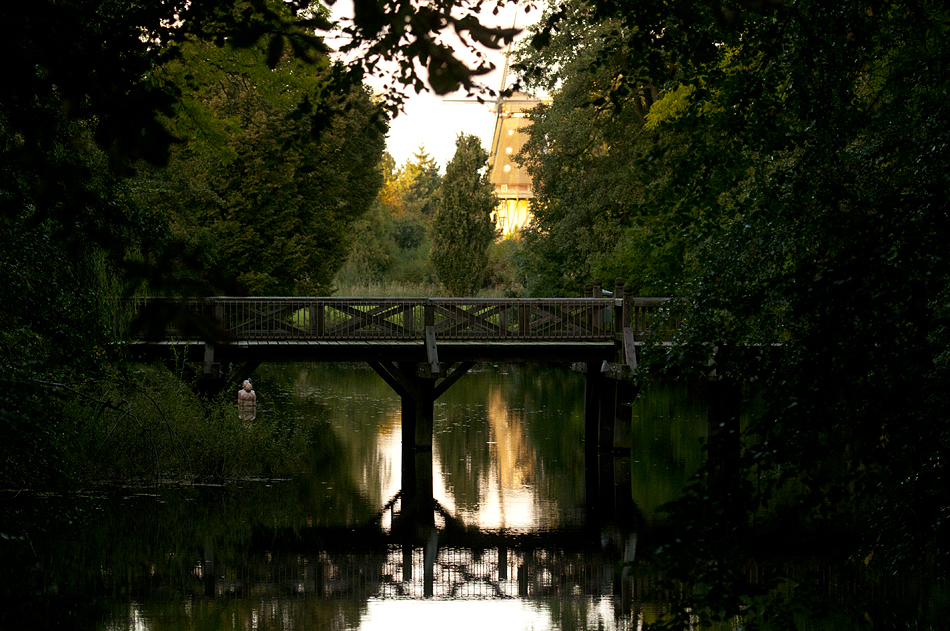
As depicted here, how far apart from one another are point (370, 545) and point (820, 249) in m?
10.2

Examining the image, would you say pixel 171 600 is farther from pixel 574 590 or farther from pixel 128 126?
pixel 128 126

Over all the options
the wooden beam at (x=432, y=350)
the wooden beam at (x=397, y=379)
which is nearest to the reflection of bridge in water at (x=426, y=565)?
the wooden beam at (x=432, y=350)

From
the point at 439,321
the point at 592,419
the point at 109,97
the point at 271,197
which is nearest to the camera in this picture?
the point at 109,97

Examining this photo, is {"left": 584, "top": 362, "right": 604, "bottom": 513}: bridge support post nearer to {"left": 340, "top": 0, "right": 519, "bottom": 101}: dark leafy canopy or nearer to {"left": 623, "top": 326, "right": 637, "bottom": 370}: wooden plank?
{"left": 623, "top": 326, "right": 637, "bottom": 370}: wooden plank

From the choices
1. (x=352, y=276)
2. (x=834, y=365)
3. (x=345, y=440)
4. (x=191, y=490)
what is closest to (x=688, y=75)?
(x=834, y=365)

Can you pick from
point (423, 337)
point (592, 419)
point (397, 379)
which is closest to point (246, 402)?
point (397, 379)

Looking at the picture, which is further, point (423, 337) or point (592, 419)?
point (592, 419)

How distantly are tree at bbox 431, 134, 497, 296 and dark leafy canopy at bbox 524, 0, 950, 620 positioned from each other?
146 ft

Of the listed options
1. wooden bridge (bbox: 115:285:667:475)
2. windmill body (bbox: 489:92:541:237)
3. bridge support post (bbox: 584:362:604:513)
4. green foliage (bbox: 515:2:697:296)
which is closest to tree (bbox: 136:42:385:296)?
green foliage (bbox: 515:2:697:296)

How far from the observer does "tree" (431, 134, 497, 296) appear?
5253cm

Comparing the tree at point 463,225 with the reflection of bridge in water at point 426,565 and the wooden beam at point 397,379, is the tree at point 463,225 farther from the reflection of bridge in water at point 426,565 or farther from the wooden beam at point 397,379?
the reflection of bridge in water at point 426,565

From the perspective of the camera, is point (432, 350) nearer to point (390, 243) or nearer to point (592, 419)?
point (592, 419)

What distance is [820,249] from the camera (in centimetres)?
631

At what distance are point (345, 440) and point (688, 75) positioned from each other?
17895mm
